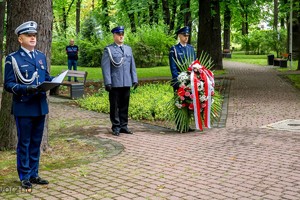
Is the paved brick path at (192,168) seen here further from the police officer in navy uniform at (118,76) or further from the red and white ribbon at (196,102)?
the police officer in navy uniform at (118,76)

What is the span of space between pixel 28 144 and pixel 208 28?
825 inches

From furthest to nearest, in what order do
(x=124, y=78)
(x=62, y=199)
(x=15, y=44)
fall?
(x=124, y=78)
(x=15, y=44)
(x=62, y=199)

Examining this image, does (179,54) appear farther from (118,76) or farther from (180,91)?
(118,76)

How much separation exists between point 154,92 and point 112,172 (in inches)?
354

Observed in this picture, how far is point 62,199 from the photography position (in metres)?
5.75

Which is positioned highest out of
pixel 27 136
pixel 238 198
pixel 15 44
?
pixel 15 44

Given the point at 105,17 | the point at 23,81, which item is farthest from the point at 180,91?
the point at 105,17

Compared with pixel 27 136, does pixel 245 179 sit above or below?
below

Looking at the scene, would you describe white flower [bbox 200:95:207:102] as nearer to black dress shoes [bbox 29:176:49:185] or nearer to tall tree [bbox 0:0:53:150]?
tall tree [bbox 0:0:53:150]

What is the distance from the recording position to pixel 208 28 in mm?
26219

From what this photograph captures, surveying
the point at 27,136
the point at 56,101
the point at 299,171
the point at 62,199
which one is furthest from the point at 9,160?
the point at 56,101

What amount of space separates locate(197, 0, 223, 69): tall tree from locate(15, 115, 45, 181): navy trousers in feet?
67.5

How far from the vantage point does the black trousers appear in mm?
10148

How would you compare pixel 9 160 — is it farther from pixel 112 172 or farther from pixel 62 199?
pixel 62 199
